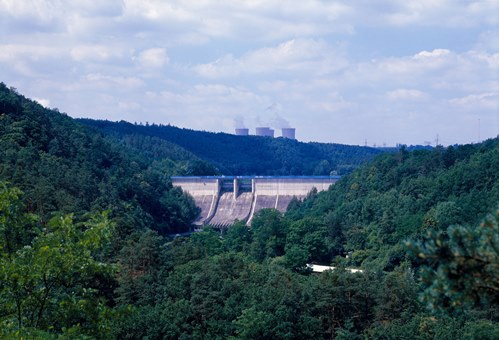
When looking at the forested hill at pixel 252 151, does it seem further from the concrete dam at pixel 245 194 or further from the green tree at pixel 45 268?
the green tree at pixel 45 268

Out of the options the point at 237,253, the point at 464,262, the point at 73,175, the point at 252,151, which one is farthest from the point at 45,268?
the point at 252,151

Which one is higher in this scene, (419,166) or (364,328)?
(419,166)

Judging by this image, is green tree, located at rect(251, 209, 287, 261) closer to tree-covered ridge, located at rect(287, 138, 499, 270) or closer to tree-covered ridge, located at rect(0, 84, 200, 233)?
tree-covered ridge, located at rect(287, 138, 499, 270)

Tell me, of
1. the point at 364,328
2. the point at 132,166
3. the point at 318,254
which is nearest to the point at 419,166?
the point at 318,254

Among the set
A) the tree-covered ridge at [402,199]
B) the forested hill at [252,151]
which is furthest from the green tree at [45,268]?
the forested hill at [252,151]

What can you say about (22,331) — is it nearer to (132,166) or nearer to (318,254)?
(318,254)
